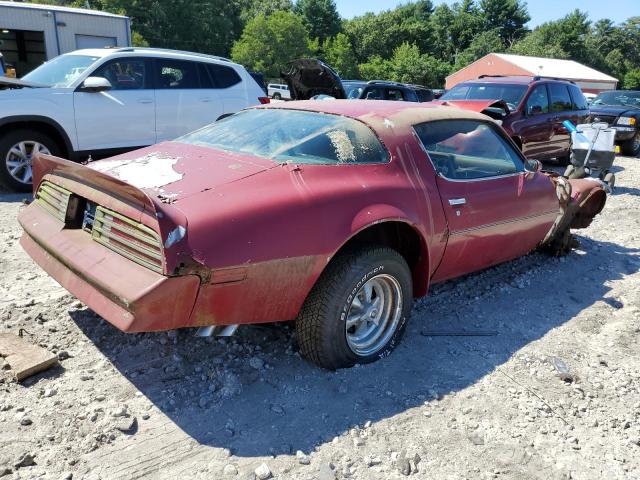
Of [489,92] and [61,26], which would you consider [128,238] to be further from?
[61,26]

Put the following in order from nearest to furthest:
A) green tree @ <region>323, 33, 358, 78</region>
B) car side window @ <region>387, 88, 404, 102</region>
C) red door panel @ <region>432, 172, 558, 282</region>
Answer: red door panel @ <region>432, 172, 558, 282</region> → car side window @ <region>387, 88, 404, 102</region> → green tree @ <region>323, 33, 358, 78</region>

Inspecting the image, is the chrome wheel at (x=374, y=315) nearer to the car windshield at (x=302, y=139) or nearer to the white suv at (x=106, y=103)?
the car windshield at (x=302, y=139)

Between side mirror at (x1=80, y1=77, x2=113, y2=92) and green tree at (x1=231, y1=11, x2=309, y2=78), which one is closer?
side mirror at (x1=80, y1=77, x2=113, y2=92)

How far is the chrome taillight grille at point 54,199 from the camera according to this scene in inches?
120

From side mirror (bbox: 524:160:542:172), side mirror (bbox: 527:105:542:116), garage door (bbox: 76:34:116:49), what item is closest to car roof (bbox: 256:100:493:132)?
side mirror (bbox: 524:160:542:172)

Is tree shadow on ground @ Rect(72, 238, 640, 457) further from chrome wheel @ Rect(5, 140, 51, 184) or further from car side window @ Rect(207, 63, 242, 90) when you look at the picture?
car side window @ Rect(207, 63, 242, 90)

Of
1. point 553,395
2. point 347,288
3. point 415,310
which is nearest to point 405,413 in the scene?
point 347,288

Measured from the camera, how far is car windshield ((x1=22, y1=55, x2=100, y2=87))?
694cm

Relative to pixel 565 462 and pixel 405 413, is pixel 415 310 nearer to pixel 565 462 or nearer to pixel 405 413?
pixel 405 413

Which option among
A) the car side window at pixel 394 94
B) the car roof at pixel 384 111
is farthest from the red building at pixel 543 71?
the car roof at pixel 384 111

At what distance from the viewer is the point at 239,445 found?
97.3 inches

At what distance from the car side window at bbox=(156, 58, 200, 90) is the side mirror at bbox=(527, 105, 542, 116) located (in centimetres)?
553

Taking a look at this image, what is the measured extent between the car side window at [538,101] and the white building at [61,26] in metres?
14.4

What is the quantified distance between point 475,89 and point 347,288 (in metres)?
8.10
